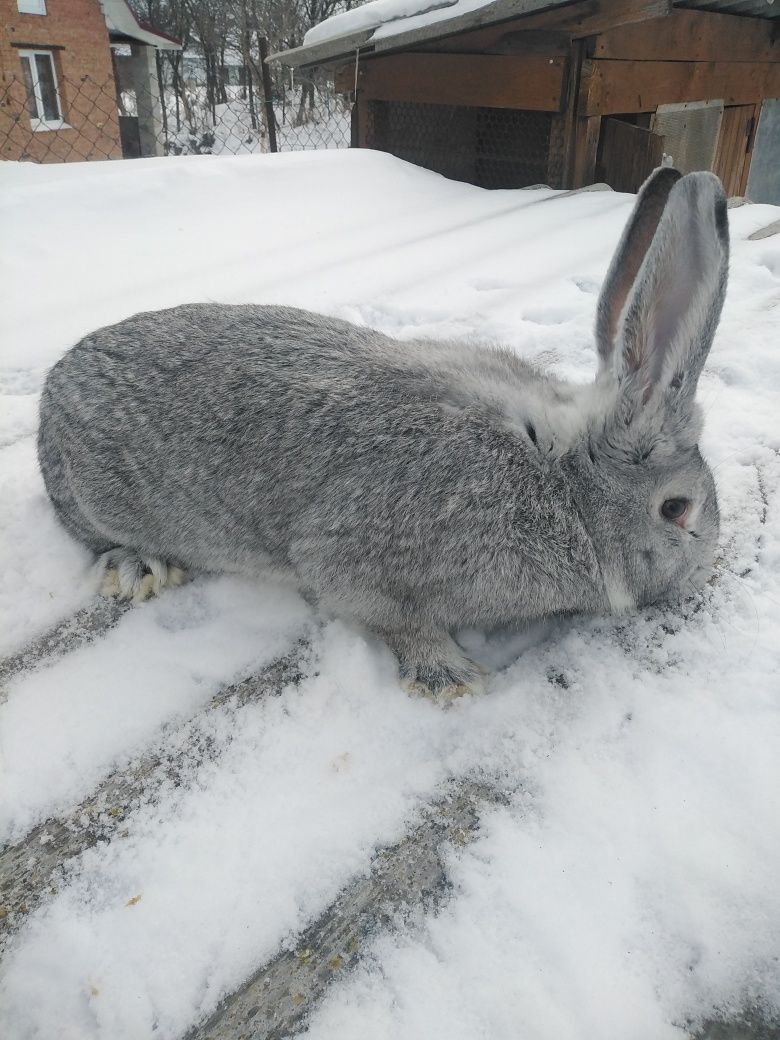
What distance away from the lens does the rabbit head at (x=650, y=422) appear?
5.34ft

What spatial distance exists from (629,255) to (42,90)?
18.4 meters

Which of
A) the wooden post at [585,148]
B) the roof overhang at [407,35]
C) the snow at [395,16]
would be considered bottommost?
the wooden post at [585,148]

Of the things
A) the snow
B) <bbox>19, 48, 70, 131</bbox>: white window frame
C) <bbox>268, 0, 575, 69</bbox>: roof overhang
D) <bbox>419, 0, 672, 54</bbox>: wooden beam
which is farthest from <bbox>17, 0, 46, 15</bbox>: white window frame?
<bbox>419, 0, 672, 54</bbox>: wooden beam

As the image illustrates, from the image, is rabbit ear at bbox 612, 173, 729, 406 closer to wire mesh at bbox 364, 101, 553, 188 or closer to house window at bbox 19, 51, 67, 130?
wire mesh at bbox 364, 101, 553, 188

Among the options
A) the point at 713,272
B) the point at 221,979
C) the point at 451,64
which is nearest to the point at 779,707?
the point at 713,272

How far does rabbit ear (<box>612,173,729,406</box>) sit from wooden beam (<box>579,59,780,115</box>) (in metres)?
5.15

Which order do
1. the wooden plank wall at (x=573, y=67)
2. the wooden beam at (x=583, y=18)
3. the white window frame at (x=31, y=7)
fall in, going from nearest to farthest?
the wooden beam at (x=583, y=18)
the wooden plank wall at (x=573, y=67)
the white window frame at (x=31, y=7)

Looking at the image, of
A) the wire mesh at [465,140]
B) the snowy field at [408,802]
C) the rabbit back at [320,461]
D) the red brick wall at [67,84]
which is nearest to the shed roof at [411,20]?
the wire mesh at [465,140]

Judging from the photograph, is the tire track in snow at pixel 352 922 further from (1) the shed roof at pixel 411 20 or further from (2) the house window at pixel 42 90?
(2) the house window at pixel 42 90

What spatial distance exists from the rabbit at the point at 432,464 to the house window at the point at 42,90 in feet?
53.8

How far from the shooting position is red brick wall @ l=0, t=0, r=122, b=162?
552 inches

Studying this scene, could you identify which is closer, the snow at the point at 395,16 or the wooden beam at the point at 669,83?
the snow at the point at 395,16

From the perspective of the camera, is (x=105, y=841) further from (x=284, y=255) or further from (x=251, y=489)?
(x=284, y=255)

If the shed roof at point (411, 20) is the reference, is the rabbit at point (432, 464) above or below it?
below
